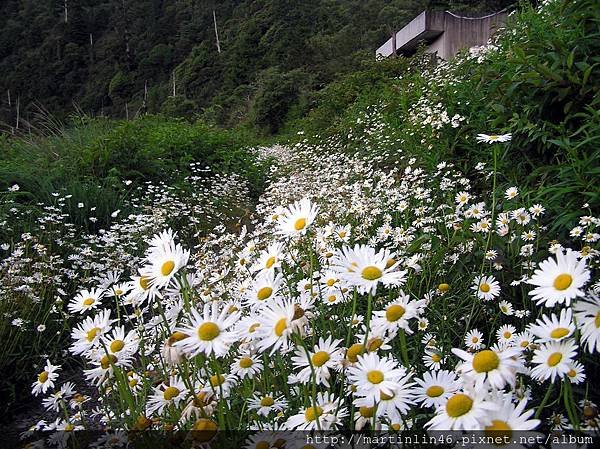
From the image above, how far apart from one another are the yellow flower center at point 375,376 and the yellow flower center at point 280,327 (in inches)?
7.0

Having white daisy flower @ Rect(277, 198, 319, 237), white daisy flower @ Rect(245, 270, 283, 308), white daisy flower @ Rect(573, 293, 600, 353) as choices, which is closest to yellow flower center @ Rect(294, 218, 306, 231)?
white daisy flower @ Rect(277, 198, 319, 237)

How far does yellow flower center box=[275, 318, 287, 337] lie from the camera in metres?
0.93

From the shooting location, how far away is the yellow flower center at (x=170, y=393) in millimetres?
1162

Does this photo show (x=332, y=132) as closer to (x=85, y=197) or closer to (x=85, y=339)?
(x=85, y=197)

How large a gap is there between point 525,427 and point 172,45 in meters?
42.5

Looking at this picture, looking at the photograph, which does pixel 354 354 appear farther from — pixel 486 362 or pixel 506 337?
pixel 506 337

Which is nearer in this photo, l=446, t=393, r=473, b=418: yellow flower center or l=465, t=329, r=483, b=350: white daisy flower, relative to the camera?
l=446, t=393, r=473, b=418: yellow flower center

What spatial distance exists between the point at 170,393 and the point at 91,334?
241 millimetres

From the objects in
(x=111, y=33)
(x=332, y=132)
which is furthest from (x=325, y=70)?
(x=111, y=33)

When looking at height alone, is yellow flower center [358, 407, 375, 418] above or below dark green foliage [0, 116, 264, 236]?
below

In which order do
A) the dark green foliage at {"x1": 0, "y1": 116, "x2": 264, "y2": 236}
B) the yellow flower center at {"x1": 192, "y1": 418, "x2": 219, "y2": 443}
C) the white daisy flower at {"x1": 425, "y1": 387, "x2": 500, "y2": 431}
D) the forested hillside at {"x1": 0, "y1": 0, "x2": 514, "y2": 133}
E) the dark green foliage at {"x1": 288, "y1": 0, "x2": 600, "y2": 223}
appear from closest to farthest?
the white daisy flower at {"x1": 425, "y1": 387, "x2": 500, "y2": 431} < the yellow flower center at {"x1": 192, "y1": 418, "x2": 219, "y2": 443} < the dark green foliage at {"x1": 288, "y1": 0, "x2": 600, "y2": 223} < the dark green foliage at {"x1": 0, "y1": 116, "x2": 264, "y2": 236} < the forested hillside at {"x1": 0, "y1": 0, "x2": 514, "y2": 133}

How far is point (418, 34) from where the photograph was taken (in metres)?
11.0

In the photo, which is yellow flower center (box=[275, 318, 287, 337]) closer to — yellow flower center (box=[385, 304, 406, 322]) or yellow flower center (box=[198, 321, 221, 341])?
yellow flower center (box=[198, 321, 221, 341])

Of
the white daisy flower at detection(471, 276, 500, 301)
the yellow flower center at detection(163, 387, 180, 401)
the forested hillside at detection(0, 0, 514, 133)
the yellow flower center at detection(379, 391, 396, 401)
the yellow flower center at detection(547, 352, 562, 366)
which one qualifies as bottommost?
the yellow flower center at detection(379, 391, 396, 401)
